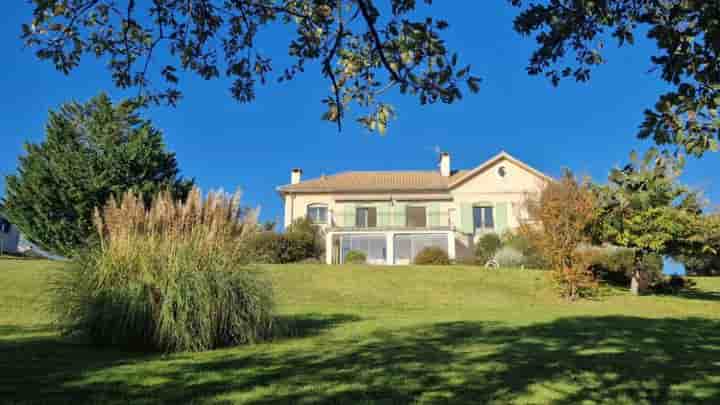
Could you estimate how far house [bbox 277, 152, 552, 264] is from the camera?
33.8m

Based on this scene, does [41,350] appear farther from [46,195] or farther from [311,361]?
[46,195]

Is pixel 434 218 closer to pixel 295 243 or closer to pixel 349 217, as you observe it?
pixel 349 217

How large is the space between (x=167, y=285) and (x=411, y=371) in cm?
327

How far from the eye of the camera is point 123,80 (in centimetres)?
504

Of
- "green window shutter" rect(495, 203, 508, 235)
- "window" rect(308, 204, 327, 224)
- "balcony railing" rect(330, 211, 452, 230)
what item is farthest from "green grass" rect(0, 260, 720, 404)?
"window" rect(308, 204, 327, 224)

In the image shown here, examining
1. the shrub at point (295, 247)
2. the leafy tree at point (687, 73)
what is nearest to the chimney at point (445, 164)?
the shrub at point (295, 247)

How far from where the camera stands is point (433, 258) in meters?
29.1

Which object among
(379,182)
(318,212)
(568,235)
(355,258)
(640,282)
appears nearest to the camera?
(568,235)

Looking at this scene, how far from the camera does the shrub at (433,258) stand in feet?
95.0

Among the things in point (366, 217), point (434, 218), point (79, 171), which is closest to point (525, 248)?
point (434, 218)

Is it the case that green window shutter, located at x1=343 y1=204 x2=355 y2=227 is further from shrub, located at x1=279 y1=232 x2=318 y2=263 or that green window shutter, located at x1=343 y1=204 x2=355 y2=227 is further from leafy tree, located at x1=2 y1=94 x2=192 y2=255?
leafy tree, located at x1=2 y1=94 x2=192 y2=255

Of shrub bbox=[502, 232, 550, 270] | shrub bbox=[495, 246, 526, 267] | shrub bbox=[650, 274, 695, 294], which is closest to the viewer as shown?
shrub bbox=[650, 274, 695, 294]

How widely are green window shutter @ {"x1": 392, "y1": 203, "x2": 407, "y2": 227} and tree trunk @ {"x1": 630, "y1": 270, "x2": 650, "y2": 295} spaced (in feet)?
49.6

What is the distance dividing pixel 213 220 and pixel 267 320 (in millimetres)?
1601
